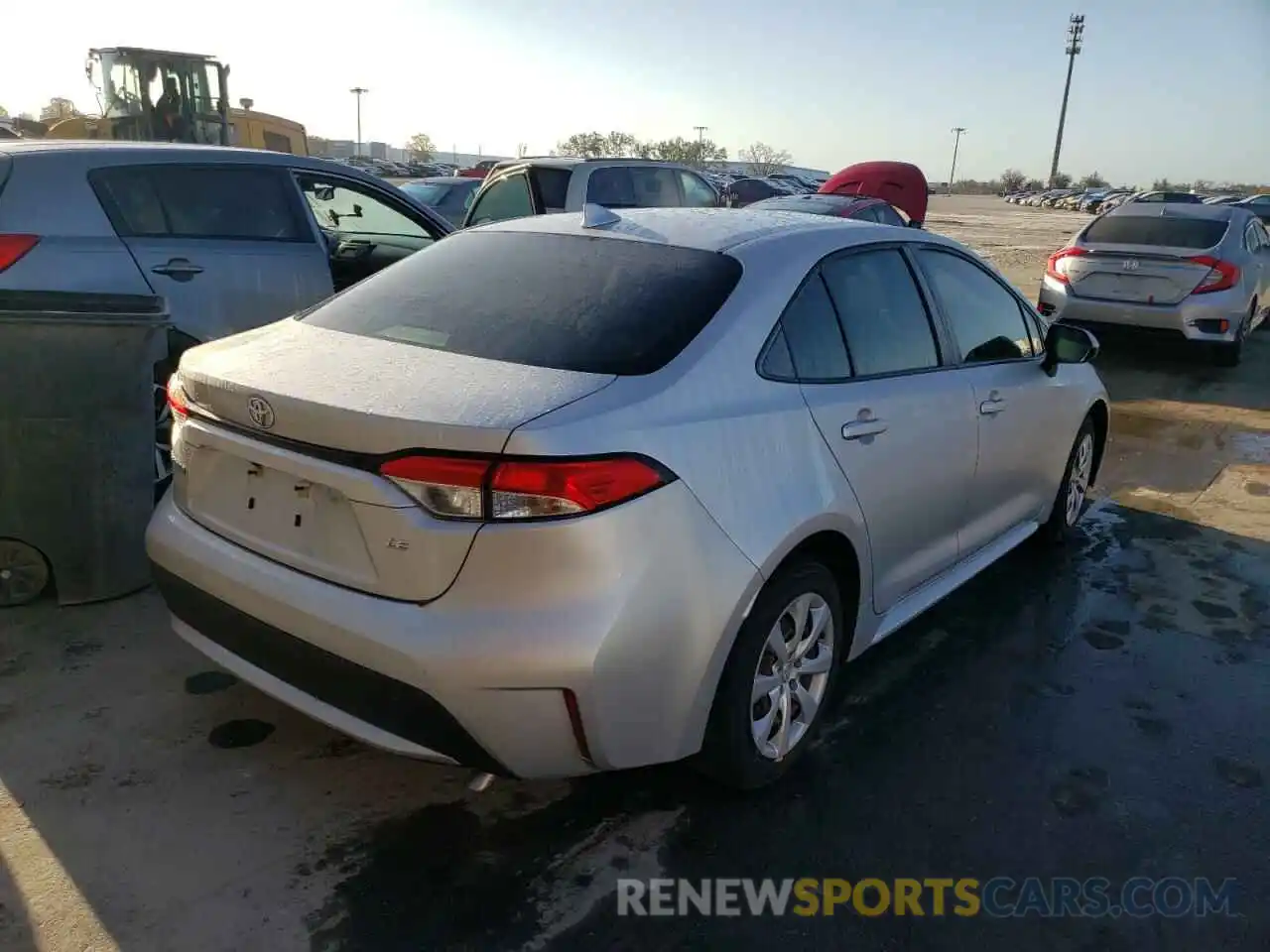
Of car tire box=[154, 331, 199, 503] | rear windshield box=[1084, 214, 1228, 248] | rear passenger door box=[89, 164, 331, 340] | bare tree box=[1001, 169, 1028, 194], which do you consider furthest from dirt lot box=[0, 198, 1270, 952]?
bare tree box=[1001, 169, 1028, 194]

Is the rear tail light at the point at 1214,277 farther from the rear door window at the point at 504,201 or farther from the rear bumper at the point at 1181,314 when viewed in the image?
the rear door window at the point at 504,201

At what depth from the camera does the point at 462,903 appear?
7.76 ft

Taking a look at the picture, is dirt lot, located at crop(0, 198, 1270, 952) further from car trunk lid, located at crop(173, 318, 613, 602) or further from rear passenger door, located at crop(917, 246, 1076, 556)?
car trunk lid, located at crop(173, 318, 613, 602)

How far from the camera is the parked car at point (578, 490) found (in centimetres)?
217

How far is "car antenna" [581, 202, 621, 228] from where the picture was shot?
10.8ft

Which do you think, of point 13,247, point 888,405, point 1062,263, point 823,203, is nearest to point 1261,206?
point 823,203

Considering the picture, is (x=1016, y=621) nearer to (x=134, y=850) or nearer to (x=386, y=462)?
(x=386, y=462)

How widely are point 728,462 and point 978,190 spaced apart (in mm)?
140812

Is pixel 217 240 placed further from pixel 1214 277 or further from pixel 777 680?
pixel 1214 277

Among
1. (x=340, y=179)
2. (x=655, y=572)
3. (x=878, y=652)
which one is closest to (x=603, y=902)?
(x=655, y=572)

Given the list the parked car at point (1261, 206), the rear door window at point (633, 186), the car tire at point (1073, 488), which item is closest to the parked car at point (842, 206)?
the rear door window at point (633, 186)

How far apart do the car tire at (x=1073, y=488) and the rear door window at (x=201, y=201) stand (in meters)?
4.04

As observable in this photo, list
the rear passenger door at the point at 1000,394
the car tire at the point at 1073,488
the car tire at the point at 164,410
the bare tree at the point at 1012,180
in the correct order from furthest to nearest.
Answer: the bare tree at the point at 1012,180
the car tire at the point at 1073,488
the car tire at the point at 164,410
the rear passenger door at the point at 1000,394

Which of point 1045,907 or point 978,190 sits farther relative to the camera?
point 978,190
